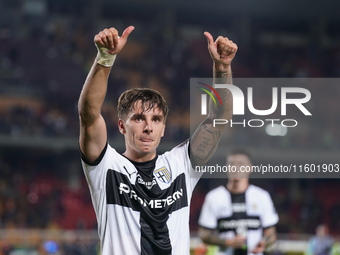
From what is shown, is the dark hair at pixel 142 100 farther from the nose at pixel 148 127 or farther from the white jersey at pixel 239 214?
the white jersey at pixel 239 214

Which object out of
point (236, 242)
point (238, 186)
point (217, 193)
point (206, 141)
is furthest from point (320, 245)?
point (206, 141)

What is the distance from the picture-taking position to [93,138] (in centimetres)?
285

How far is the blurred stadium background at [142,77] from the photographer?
18.2 metres

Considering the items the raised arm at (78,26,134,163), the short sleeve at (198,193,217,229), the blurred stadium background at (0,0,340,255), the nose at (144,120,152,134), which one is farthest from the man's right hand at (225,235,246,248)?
the blurred stadium background at (0,0,340,255)

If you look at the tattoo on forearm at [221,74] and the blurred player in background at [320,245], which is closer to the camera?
the tattoo on forearm at [221,74]

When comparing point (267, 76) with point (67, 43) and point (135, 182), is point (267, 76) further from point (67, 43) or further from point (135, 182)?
point (135, 182)

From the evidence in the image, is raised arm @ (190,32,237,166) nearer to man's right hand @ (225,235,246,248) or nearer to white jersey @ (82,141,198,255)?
white jersey @ (82,141,198,255)

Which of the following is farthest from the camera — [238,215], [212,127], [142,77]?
[142,77]

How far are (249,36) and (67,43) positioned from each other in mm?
10480

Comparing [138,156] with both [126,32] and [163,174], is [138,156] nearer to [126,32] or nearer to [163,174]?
[163,174]

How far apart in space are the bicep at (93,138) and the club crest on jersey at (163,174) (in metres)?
0.44

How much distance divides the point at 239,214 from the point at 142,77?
1708 centimetres

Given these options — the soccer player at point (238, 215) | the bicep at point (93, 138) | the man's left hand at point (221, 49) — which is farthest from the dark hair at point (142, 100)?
the soccer player at point (238, 215)

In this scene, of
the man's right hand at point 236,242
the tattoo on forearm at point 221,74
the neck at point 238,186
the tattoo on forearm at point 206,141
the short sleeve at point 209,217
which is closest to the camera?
the tattoo on forearm at point 221,74
